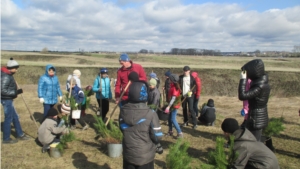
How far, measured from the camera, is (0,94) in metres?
5.54

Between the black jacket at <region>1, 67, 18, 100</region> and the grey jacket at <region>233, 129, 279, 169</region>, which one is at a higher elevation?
the black jacket at <region>1, 67, 18, 100</region>

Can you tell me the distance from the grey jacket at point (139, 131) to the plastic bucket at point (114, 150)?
1.90m

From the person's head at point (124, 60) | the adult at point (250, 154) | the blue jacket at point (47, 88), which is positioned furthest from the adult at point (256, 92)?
the blue jacket at point (47, 88)

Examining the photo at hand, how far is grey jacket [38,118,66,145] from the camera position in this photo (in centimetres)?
524

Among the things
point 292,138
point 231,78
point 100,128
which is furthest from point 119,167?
point 231,78

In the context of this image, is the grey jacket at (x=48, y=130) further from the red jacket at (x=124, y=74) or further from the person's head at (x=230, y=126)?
the person's head at (x=230, y=126)

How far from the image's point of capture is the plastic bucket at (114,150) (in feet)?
16.3

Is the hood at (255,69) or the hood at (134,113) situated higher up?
the hood at (255,69)

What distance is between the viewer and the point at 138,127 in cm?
305

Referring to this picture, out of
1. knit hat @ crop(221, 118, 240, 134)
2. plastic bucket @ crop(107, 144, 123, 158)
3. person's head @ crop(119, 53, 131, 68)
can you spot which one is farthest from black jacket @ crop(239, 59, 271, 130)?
plastic bucket @ crop(107, 144, 123, 158)

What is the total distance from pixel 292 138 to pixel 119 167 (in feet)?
15.1

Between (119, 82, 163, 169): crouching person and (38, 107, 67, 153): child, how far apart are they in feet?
8.79

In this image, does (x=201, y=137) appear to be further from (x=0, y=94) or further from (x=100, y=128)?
(x=0, y=94)

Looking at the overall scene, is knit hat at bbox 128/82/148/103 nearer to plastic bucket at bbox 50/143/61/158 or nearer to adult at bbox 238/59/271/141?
adult at bbox 238/59/271/141
